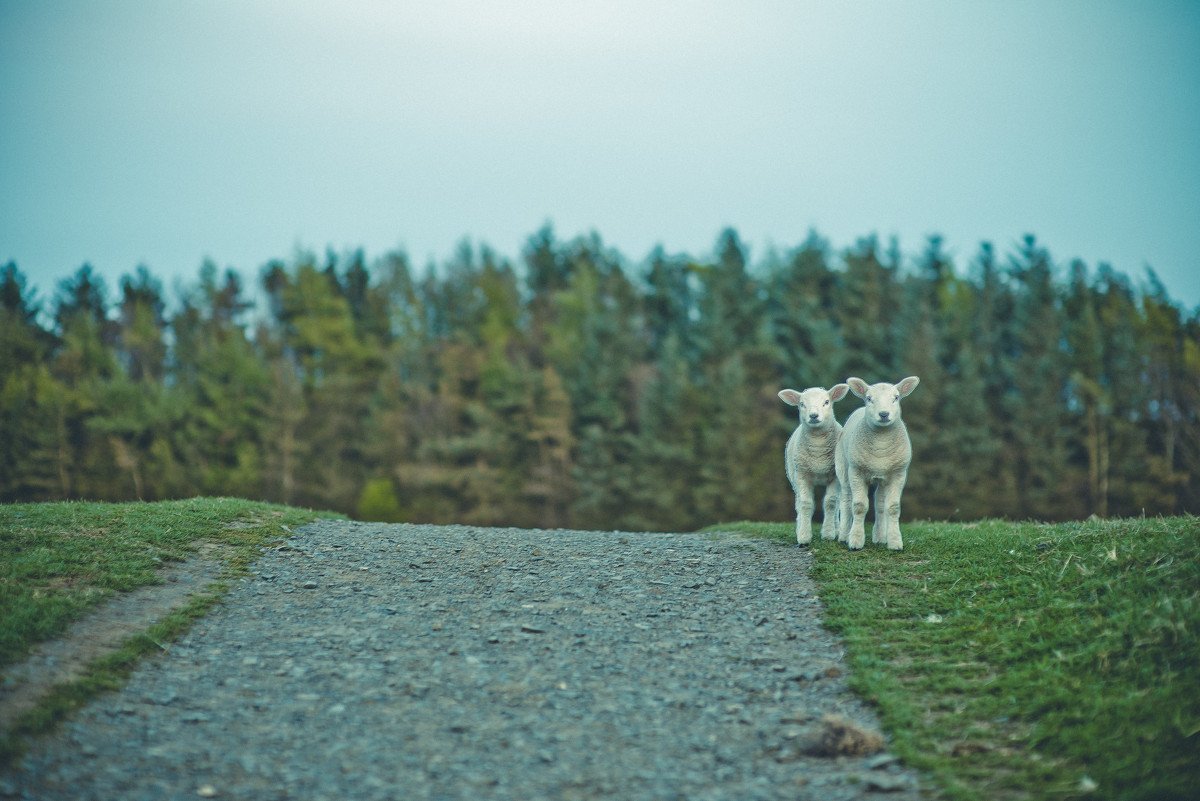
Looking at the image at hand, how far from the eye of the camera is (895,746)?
6.30m

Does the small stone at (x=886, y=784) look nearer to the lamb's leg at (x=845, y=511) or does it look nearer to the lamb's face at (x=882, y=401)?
the lamb's face at (x=882, y=401)

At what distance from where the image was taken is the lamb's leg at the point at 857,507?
37.0 ft

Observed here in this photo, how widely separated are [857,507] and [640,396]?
3732 cm

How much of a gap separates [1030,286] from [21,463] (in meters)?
65.4

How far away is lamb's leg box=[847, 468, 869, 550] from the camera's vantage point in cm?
1128

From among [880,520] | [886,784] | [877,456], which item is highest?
[877,456]

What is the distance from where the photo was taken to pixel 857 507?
11461 millimetres

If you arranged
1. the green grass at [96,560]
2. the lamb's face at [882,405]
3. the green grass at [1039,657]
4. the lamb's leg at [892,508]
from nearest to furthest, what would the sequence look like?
the green grass at [1039,657], the green grass at [96,560], the lamb's face at [882,405], the lamb's leg at [892,508]

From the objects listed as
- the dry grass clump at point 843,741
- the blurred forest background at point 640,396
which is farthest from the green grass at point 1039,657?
the blurred forest background at point 640,396

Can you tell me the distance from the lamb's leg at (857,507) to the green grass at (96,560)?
27.7 ft

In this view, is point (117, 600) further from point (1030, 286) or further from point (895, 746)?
point (1030, 286)

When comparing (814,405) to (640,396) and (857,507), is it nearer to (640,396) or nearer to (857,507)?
Answer: (857,507)

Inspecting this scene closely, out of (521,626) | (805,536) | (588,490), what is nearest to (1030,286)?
(588,490)

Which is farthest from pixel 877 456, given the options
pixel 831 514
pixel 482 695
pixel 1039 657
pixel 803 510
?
pixel 482 695
